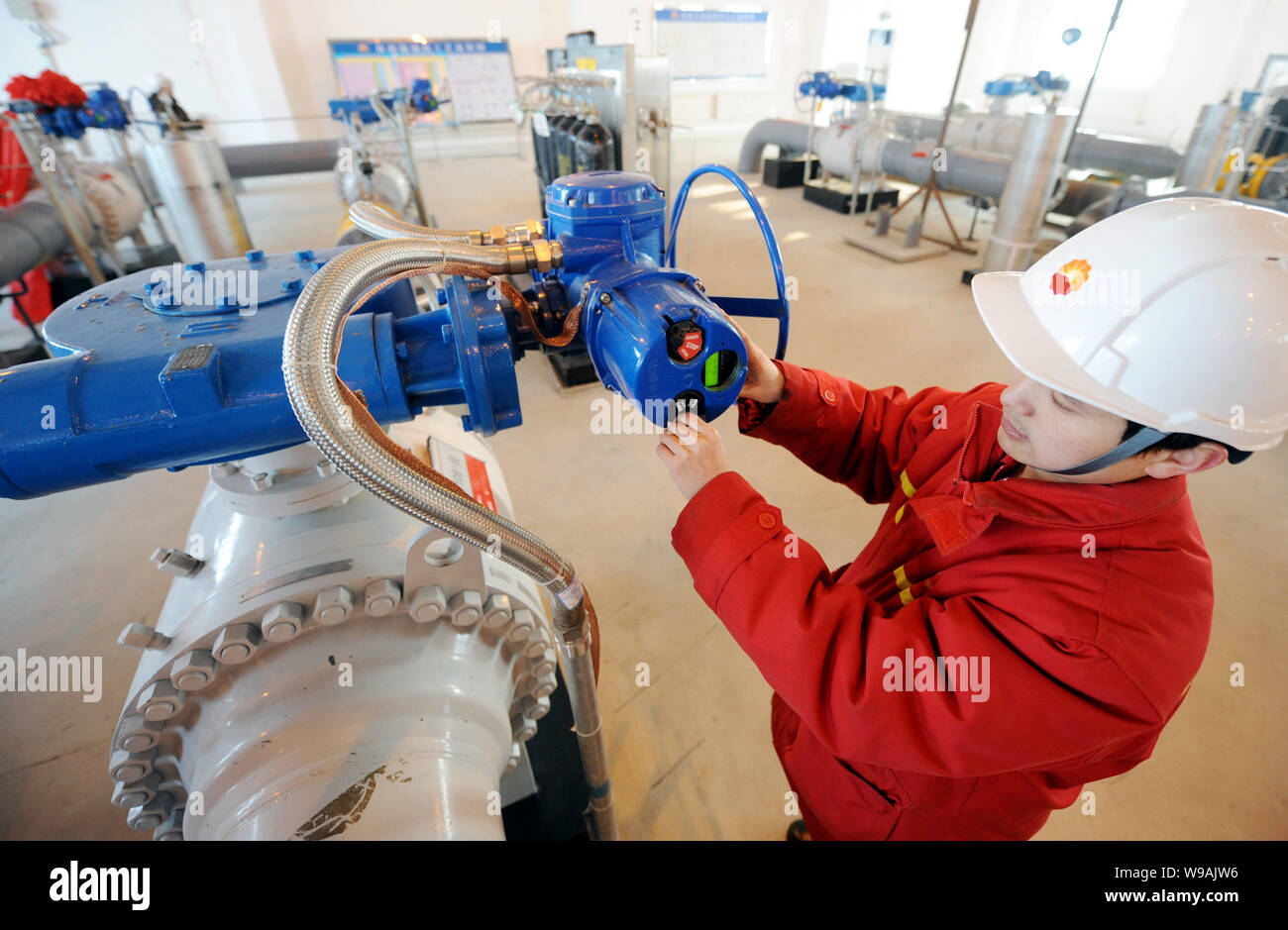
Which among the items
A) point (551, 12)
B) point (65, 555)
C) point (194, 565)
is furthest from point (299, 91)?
point (194, 565)

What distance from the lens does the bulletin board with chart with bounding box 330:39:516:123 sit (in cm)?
786

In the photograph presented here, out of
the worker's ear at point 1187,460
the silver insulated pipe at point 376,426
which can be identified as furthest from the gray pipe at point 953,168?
the silver insulated pipe at point 376,426

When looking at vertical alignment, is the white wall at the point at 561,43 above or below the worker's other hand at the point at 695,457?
above

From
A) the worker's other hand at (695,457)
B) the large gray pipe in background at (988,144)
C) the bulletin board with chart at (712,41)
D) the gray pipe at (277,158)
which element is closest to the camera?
the worker's other hand at (695,457)

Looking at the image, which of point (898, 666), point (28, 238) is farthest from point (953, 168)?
point (28, 238)

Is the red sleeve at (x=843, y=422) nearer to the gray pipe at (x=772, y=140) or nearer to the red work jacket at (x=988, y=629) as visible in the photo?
the red work jacket at (x=988, y=629)

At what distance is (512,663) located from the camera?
952 millimetres

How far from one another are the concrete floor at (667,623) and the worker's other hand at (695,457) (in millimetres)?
998

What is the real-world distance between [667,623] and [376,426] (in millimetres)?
1338

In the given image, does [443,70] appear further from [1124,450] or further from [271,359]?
[1124,450]

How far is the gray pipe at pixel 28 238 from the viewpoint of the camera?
2896 mm

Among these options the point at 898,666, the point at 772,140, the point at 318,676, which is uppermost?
the point at 898,666

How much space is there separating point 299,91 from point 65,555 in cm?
821

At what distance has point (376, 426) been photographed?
2.02ft
